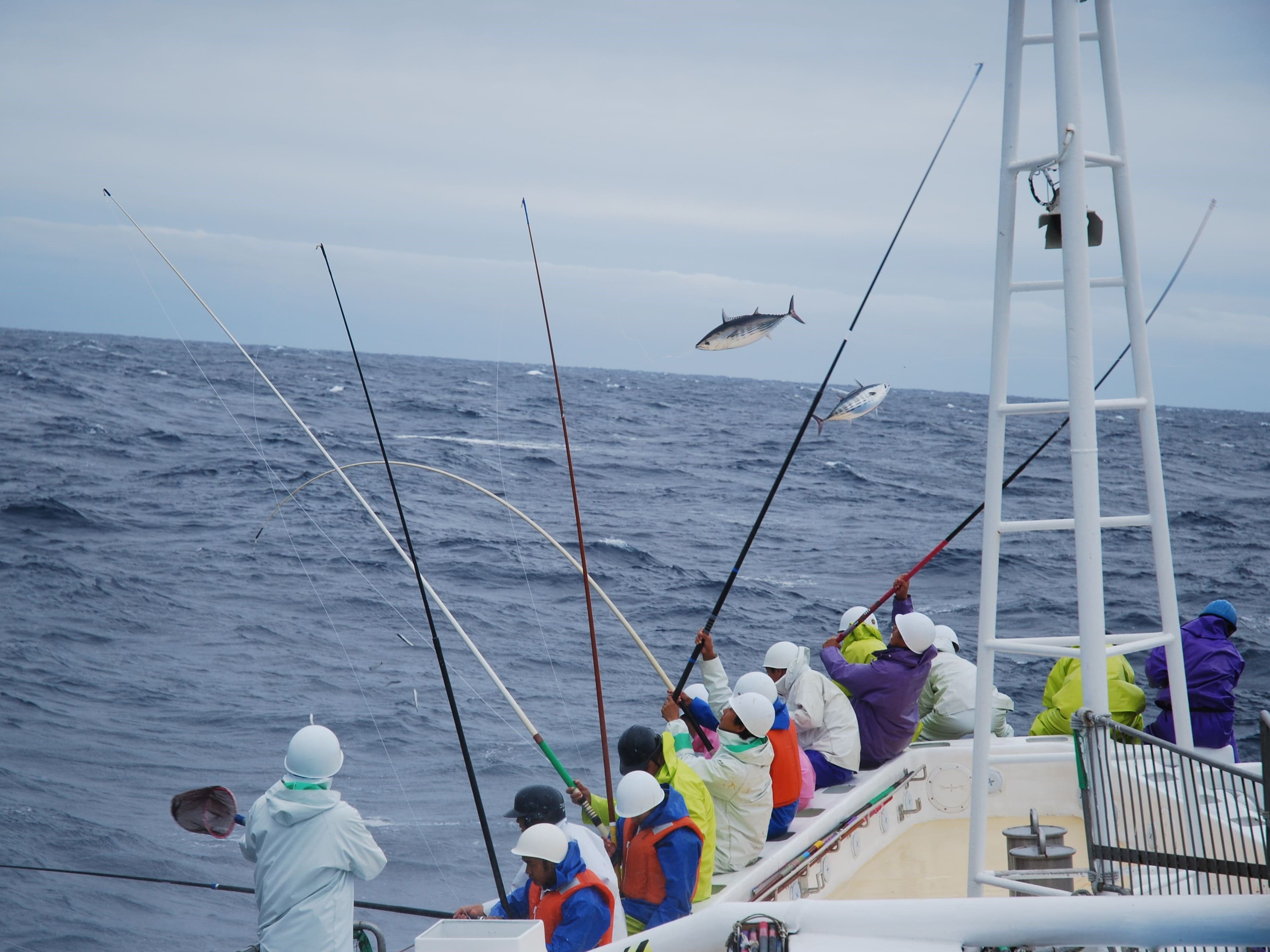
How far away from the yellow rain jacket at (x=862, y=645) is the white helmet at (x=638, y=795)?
2.94m

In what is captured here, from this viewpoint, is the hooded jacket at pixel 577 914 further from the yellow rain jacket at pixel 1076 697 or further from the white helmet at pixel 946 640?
the white helmet at pixel 946 640

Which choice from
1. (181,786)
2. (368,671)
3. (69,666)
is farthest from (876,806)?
(69,666)

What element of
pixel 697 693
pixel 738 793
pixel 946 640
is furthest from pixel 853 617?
pixel 738 793

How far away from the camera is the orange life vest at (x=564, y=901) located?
13.3 feet

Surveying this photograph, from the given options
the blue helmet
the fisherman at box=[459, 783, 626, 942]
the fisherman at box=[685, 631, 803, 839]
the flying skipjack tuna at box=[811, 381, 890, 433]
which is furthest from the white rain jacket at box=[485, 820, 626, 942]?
the flying skipjack tuna at box=[811, 381, 890, 433]

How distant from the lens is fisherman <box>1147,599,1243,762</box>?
19.8 ft

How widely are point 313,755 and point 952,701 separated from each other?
474 cm

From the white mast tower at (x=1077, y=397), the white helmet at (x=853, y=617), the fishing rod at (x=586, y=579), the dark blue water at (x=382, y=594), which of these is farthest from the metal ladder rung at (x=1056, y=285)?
the dark blue water at (x=382, y=594)

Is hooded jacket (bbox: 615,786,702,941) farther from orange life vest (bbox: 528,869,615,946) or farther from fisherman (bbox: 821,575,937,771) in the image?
fisherman (bbox: 821,575,937,771)

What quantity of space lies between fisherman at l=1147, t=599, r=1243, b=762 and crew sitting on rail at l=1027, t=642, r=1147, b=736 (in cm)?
15

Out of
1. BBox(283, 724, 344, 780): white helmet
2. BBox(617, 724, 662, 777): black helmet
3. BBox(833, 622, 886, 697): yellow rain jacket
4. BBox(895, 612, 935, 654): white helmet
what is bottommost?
BBox(283, 724, 344, 780): white helmet

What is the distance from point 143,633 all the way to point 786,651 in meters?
9.55

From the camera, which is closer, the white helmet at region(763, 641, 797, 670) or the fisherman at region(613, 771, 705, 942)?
the fisherman at region(613, 771, 705, 942)

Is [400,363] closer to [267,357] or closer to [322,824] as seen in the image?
[267,357]
